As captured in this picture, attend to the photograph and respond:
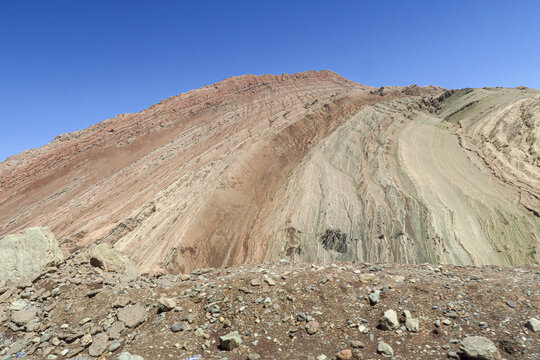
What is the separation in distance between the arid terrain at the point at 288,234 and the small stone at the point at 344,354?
2 cm

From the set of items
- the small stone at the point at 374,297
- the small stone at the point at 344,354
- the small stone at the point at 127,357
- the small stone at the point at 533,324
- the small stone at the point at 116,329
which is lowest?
the small stone at the point at 344,354

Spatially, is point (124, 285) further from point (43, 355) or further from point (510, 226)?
point (510, 226)

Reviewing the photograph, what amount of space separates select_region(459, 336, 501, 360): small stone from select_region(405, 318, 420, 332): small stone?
733mm

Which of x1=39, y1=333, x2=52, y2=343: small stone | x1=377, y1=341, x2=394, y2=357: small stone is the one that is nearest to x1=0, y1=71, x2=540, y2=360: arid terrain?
x1=377, y1=341, x2=394, y2=357: small stone

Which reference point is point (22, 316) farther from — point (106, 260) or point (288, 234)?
point (288, 234)

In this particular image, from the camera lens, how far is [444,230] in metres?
12.5

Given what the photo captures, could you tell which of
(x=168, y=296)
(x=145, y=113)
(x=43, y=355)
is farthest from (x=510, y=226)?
(x=145, y=113)

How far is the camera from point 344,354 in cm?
475

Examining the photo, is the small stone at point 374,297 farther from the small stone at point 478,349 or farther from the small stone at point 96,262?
the small stone at point 96,262

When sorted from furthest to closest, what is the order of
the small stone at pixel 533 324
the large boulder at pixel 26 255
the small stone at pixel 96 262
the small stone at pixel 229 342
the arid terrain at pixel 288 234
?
1. the small stone at pixel 96 262
2. the large boulder at pixel 26 255
3. the arid terrain at pixel 288 234
4. the small stone at pixel 229 342
5. the small stone at pixel 533 324

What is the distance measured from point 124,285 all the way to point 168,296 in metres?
1.50

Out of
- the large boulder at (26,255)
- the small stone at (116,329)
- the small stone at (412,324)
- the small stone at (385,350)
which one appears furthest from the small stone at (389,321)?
the large boulder at (26,255)

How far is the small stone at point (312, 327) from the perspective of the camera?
5.44 m

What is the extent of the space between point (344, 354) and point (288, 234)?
9125 mm
